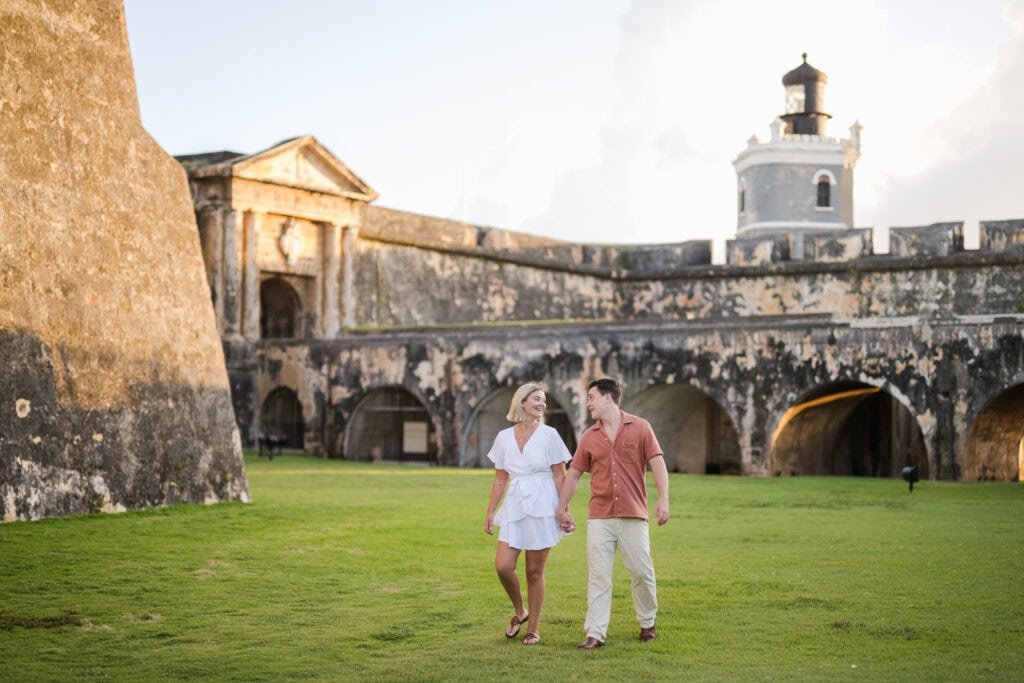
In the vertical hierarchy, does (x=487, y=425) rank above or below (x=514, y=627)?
above

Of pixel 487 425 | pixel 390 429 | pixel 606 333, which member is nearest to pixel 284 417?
pixel 390 429

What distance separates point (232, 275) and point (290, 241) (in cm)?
193

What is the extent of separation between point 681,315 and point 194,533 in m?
28.2

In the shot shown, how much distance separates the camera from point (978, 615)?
8.59 meters

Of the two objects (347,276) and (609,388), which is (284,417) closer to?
(347,276)

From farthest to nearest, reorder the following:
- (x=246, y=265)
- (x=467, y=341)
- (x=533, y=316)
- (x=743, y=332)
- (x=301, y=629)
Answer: (x=533, y=316) → (x=246, y=265) → (x=467, y=341) → (x=743, y=332) → (x=301, y=629)

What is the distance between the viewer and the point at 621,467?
7789mm

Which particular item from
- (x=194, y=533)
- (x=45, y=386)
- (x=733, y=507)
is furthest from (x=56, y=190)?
(x=733, y=507)

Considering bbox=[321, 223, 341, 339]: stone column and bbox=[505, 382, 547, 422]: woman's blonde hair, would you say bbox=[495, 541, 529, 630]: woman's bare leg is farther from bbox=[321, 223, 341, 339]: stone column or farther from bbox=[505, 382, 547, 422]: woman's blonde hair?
bbox=[321, 223, 341, 339]: stone column

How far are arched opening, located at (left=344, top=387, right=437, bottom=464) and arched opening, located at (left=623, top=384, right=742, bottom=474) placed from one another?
17.3 ft

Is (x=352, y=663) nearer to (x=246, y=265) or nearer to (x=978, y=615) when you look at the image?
(x=978, y=615)

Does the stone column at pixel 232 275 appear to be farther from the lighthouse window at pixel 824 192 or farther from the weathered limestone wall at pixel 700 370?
the lighthouse window at pixel 824 192

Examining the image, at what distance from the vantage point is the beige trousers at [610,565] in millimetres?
7629

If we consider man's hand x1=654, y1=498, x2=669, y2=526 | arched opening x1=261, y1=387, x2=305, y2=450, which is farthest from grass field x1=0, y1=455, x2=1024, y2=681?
arched opening x1=261, y1=387, x2=305, y2=450
